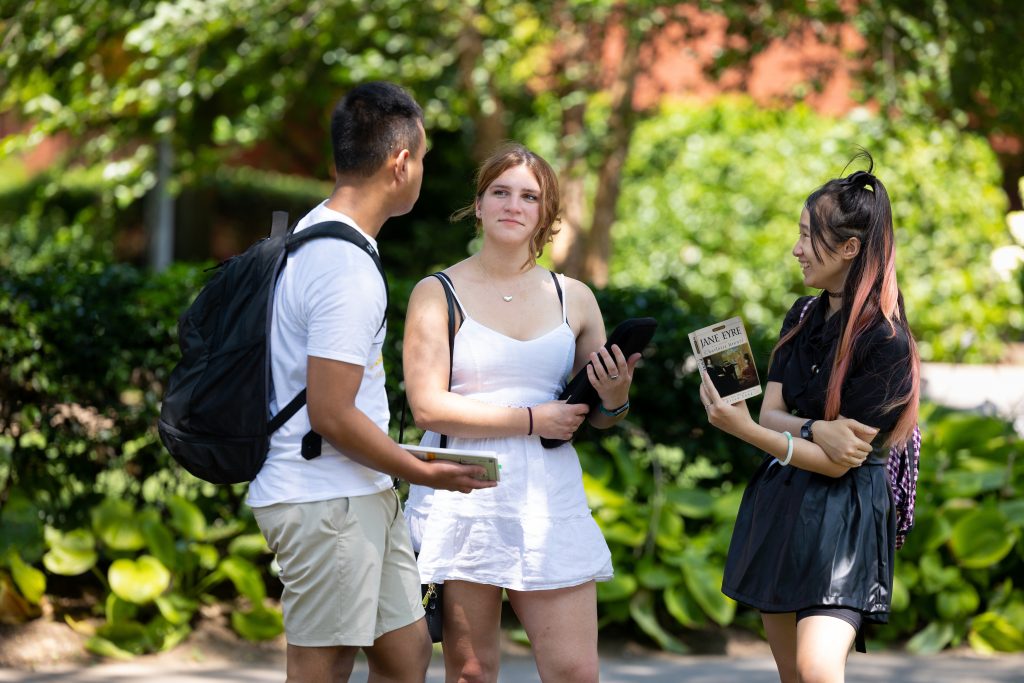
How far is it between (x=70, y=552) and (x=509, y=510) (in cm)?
256

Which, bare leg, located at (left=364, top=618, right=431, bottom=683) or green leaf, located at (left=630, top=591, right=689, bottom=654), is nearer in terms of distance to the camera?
bare leg, located at (left=364, top=618, right=431, bottom=683)

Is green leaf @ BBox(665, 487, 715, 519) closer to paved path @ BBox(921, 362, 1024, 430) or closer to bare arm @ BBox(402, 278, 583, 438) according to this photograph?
bare arm @ BBox(402, 278, 583, 438)

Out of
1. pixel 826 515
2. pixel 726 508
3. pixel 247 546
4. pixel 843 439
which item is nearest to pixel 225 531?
pixel 247 546

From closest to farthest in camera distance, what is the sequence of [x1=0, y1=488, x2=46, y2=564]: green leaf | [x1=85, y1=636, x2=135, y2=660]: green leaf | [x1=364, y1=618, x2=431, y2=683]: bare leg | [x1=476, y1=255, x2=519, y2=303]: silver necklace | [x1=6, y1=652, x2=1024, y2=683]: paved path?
[x1=364, y1=618, x2=431, y2=683]: bare leg → [x1=476, y1=255, x2=519, y2=303]: silver necklace → [x1=6, y1=652, x2=1024, y2=683]: paved path → [x1=85, y1=636, x2=135, y2=660]: green leaf → [x1=0, y1=488, x2=46, y2=564]: green leaf

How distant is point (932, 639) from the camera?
5223 millimetres

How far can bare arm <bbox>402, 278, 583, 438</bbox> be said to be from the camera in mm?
3184

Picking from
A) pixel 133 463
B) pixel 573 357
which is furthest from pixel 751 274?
pixel 573 357

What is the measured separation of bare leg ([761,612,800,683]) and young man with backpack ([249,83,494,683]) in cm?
107

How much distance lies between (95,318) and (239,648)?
1.53 meters

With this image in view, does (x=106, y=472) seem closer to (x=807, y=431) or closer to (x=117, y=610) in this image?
(x=117, y=610)

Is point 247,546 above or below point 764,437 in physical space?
below

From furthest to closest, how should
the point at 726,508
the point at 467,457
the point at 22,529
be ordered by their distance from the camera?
the point at 726,508 < the point at 22,529 < the point at 467,457

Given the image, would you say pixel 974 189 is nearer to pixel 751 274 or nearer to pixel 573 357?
pixel 751 274

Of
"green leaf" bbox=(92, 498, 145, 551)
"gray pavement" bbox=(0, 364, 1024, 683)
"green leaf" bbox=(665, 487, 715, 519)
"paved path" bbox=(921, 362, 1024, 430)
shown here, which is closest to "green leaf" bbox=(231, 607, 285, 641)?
"gray pavement" bbox=(0, 364, 1024, 683)
